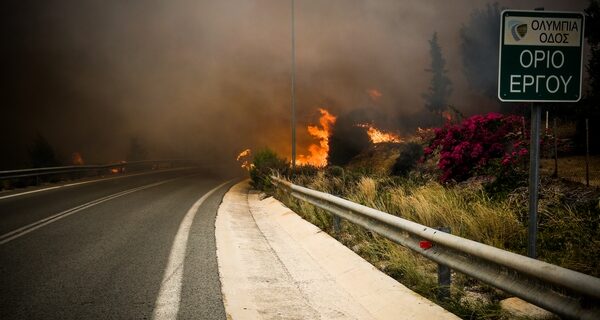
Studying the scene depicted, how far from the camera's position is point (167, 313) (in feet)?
11.5

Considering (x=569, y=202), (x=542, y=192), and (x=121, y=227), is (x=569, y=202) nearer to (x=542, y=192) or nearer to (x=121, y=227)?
(x=542, y=192)

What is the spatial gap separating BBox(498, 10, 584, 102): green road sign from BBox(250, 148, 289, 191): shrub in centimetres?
1267

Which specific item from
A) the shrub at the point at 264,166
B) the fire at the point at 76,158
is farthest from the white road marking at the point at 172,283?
the fire at the point at 76,158

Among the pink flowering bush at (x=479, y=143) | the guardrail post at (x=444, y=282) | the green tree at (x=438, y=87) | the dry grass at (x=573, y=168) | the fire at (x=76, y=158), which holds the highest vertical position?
the green tree at (x=438, y=87)

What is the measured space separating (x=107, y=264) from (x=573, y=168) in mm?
17264

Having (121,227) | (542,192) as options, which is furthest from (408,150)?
(121,227)

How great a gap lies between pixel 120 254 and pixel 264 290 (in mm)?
2754

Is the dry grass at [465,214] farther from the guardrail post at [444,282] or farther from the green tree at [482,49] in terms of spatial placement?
the green tree at [482,49]

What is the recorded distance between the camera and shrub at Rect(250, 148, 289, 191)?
1638 cm

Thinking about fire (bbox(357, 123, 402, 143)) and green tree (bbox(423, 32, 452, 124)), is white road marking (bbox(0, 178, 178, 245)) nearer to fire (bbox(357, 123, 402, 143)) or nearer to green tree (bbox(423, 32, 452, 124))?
fire (bbox(357, 123, 402, 143))

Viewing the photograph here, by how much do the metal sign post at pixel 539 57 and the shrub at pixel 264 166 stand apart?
41.6 feet

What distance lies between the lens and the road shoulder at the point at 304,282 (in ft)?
11.5

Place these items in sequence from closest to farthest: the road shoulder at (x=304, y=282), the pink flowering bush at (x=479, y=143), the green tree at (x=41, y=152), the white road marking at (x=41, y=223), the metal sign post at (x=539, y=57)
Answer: the metal sign post at (x=539, y=57) → the road shoulder at (x=304, y=282) → the white road marking at (x=41, y=223) → the pink flowering bush at (x=479, y=143) → the green tree at (x=41, y=152)

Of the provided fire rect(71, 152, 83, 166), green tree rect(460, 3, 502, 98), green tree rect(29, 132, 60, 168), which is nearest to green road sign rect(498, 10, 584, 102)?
green tree rect(460, 3, 502, 98)
